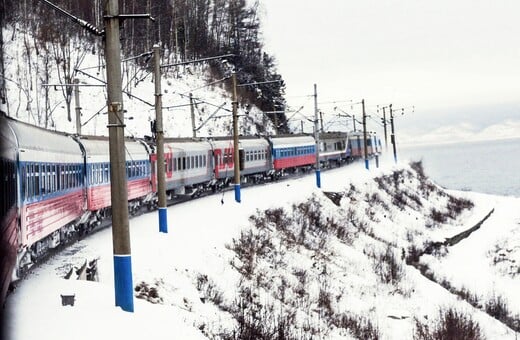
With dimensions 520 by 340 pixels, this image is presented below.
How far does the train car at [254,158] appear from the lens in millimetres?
42875

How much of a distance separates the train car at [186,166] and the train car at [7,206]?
18859mm

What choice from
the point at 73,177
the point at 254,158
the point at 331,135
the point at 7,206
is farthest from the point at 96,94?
the point at 7,206

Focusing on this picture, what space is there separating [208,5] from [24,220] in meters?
74.3

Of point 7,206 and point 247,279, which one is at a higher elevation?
point 7,206

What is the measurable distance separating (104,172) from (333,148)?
4509 centimetres

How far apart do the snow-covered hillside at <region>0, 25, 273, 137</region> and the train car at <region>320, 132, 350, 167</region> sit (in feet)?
25.5

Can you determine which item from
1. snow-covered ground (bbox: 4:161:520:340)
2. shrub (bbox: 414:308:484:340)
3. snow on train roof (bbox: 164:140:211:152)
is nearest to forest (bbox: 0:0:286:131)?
snow on train roof (bbox: 164:140:211:152)

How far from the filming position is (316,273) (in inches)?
954

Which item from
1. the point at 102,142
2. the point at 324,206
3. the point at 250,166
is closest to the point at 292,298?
the point at 102,142

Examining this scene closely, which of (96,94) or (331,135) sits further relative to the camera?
(331,135)

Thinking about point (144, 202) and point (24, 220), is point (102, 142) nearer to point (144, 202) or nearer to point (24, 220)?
point (144, 202)

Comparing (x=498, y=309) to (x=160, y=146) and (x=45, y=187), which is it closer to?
(x=160, y=146)

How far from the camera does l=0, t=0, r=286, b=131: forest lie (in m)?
56.8

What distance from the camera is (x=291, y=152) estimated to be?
5300 cm
